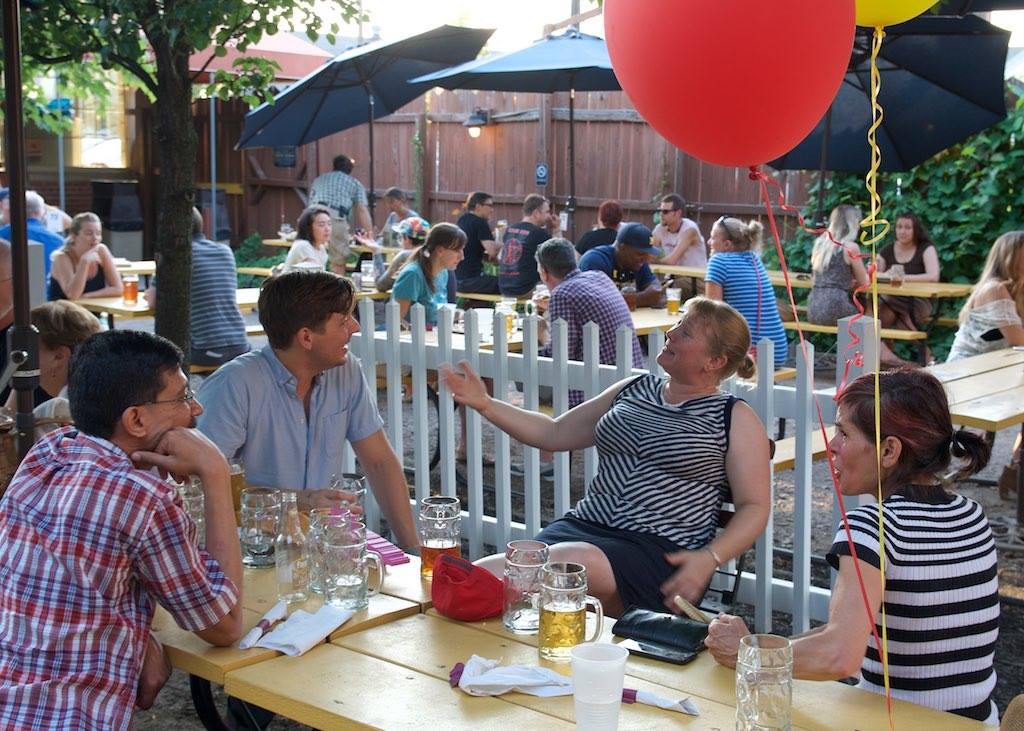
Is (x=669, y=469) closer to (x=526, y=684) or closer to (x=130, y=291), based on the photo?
(x=526, y=684)

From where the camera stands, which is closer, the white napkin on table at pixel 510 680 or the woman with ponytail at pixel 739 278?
the white napkin on table at pixel 510 680

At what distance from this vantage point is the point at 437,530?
2.75 metres

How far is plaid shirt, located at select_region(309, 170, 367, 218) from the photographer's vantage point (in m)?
13.2

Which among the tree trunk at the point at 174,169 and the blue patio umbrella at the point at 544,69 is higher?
the blue patio umbrella at the point at 544,69

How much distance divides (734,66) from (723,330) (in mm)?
1321

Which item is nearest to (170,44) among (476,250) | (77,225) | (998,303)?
(77,225)

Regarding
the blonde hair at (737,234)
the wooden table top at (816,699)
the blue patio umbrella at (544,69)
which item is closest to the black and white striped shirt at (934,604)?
the wooden table top at (816,699)

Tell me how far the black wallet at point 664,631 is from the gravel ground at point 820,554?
5.82 ft

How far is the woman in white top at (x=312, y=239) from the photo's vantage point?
28.8 ft

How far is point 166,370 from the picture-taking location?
2402 millimetres

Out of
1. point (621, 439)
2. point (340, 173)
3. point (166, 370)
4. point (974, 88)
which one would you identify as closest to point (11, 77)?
point (166, 370)

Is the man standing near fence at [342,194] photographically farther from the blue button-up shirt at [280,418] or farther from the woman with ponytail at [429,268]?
the blue button-up shirt at [280,418]

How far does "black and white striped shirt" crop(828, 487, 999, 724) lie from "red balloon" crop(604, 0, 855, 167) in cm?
81

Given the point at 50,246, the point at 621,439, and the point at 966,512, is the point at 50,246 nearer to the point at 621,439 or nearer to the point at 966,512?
the point at 621,439
